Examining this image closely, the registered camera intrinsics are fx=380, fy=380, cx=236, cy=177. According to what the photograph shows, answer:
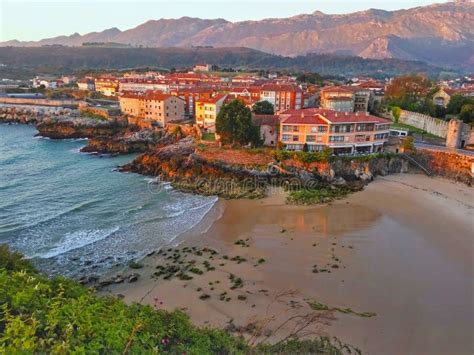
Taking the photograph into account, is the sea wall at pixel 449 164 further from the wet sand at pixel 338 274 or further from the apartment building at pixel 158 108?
the apartment building at pixel 158 108

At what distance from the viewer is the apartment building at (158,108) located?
56000mm

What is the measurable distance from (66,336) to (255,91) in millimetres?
55991

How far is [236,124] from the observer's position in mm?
37188

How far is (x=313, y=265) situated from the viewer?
1909 cm

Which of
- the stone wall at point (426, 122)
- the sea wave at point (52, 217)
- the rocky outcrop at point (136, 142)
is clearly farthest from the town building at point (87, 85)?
the sea wave at point (52, 217)

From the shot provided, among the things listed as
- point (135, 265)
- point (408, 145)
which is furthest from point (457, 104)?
point (135, 265)

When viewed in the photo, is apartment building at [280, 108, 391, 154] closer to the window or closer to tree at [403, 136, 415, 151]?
the window

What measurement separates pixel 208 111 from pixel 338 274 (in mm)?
35307

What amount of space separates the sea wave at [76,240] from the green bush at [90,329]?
1114 centimetres

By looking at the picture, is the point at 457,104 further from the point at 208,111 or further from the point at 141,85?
the point at 141,85

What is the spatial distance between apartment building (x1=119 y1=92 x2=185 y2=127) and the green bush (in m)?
47.2

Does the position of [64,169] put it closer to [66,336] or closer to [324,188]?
[324,188]

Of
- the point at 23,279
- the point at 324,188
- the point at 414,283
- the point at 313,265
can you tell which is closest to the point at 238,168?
the point at 324,188

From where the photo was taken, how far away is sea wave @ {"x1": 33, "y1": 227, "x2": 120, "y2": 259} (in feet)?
68.8
